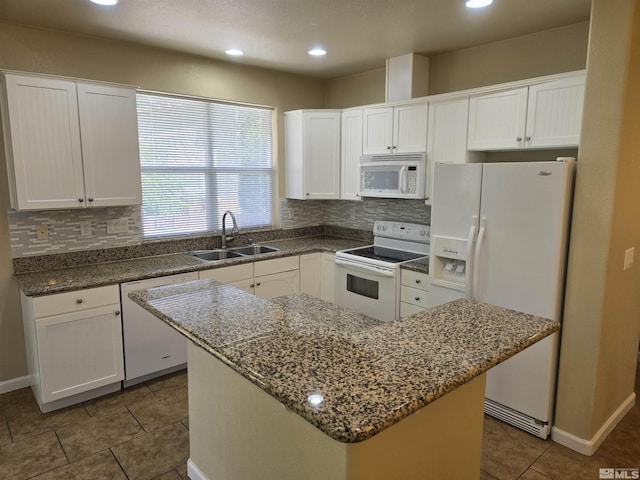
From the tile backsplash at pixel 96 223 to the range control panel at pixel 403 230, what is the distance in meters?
0.11

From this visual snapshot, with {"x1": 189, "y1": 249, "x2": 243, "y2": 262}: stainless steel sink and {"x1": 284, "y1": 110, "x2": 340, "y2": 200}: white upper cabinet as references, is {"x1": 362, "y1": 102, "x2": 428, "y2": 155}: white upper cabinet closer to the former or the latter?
{"x1": 284, "y1": 110, "x2": 340, "y2": 200}: white upper cabinet

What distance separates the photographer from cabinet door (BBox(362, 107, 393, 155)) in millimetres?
3822

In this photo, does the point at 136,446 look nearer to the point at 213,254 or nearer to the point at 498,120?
the point at 213,254

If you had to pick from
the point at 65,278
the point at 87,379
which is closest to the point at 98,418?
the point at 87,379

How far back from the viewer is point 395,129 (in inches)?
148

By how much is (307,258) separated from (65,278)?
2001mm

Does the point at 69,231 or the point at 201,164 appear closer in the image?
the point at 69,231

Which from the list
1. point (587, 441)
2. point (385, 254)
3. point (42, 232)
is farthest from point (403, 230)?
point (42, 232)

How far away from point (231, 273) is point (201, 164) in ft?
3.78

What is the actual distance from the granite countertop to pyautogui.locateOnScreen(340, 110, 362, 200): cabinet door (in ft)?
1.99

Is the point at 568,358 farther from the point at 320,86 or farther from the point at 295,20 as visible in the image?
the point at 320,86

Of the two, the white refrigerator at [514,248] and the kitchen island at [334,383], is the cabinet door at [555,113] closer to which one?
the white refrigerator at [514,248]

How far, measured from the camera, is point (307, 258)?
4.10 metres

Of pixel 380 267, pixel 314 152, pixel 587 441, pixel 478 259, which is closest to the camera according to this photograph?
pixel 587 441
